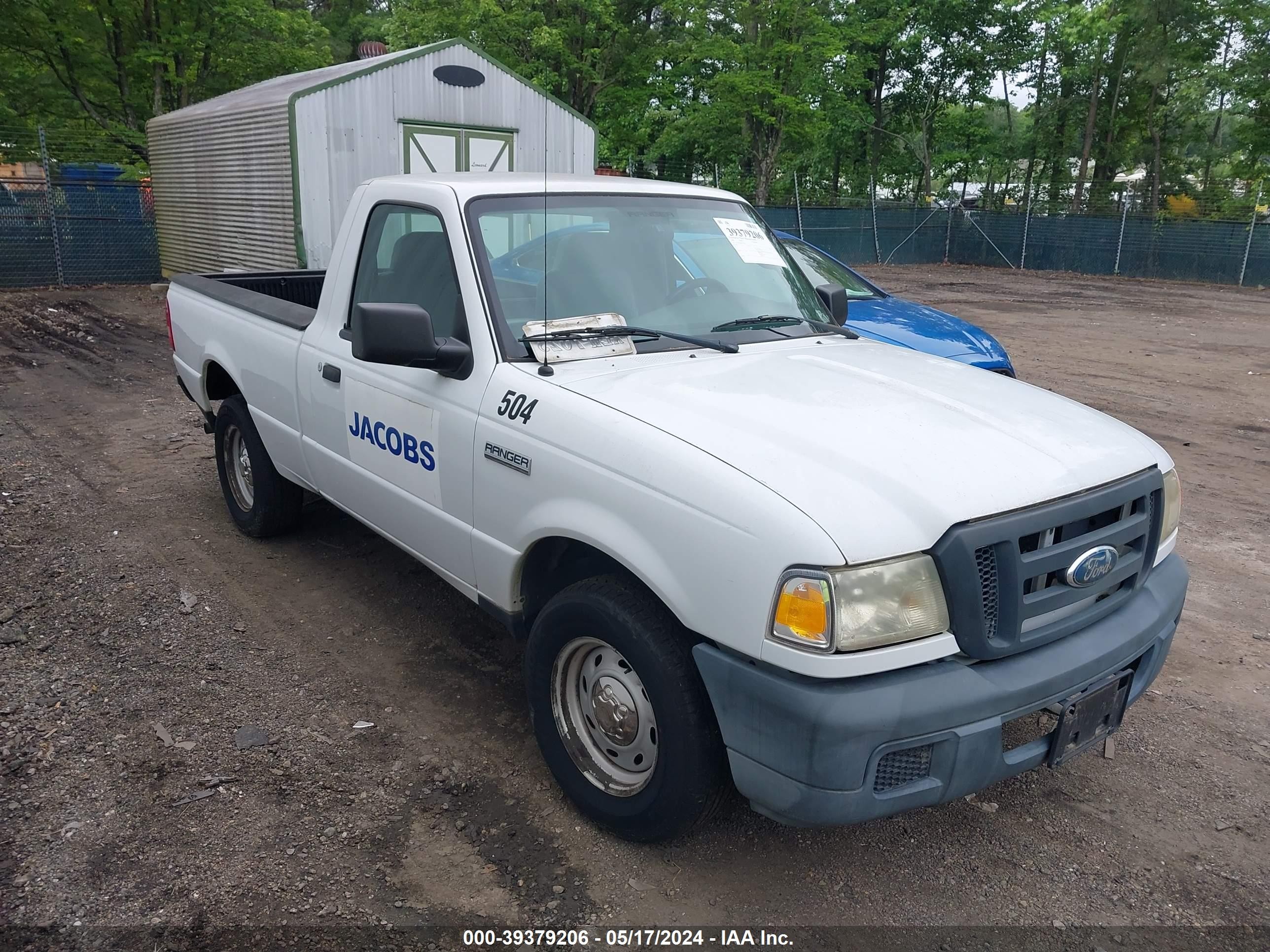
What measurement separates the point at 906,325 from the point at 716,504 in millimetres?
5799

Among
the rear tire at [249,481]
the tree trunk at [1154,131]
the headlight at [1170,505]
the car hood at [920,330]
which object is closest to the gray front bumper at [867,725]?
the headlight at [1170,505]

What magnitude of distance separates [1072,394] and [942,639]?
331 inches

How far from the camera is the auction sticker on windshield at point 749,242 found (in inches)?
160

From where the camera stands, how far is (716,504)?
2.41m

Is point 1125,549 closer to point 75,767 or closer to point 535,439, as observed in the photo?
point 535,439

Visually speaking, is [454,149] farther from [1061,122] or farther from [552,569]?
[1061,122]

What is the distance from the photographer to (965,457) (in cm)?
259

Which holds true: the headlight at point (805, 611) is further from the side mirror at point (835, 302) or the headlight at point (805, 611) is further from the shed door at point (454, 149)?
the shed door at point (454, 149)

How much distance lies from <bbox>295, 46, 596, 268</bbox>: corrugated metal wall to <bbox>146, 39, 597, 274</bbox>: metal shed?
0.05 feet

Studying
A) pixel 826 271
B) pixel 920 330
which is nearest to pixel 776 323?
pixel 920 330

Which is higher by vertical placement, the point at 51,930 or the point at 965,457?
the point at 965,457

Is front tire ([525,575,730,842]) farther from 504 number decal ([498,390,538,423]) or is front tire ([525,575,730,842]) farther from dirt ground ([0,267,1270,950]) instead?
504 number decal ([498,390,538,423])

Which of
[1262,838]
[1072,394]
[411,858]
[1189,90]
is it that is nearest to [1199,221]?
[1189,90]

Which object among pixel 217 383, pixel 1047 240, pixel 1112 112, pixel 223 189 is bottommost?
pixel 217 383
